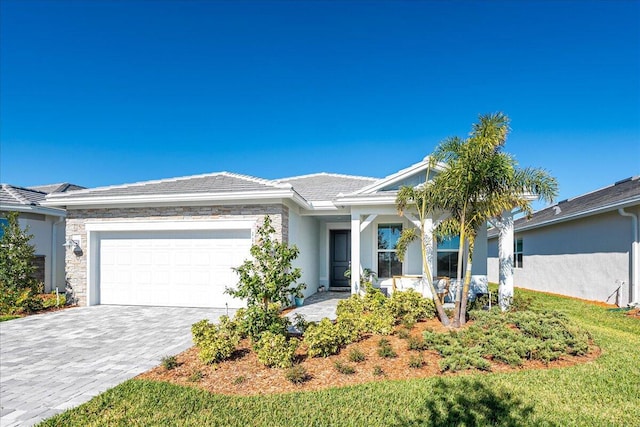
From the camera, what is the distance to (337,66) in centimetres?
1300

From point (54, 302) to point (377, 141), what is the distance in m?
15.3

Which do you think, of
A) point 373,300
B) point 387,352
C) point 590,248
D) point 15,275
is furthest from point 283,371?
point 590,248

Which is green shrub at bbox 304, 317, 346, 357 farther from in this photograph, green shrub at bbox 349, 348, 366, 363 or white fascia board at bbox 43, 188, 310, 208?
white fascia board at bbox 43, 188, 310, 208

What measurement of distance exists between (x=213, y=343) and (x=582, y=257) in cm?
1386

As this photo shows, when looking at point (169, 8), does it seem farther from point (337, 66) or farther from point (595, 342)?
point (595, 342)

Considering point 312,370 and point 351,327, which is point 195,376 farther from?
point 351,327

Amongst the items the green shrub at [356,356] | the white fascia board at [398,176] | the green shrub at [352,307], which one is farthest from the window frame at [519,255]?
the green shrub at [356,356]

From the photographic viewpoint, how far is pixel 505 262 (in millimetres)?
8875

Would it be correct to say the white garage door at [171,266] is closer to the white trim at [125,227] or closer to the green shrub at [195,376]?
the white trim at [125,227]

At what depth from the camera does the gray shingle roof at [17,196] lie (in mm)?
12395

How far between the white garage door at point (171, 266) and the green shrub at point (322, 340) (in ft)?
16.0


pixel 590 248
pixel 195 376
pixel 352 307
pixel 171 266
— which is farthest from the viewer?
pixel 590 248

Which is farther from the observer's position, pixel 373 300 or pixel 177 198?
pixel 177 198

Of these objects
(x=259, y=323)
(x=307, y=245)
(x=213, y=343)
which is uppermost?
(x=307, y=245)
